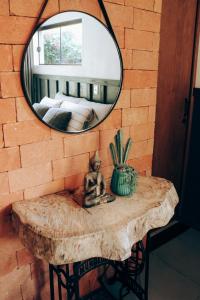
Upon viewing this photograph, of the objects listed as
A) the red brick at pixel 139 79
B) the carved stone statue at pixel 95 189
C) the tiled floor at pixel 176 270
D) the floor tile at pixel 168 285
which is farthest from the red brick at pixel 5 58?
the floor tile at pixel 168 285

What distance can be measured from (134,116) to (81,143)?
1.45ft

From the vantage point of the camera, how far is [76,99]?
1.49 meters

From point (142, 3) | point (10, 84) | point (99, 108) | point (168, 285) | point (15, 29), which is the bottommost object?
point (168, 285)

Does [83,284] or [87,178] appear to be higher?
[87,178]

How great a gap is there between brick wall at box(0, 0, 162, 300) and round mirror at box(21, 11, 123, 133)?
5cm

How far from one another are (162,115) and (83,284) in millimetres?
1476

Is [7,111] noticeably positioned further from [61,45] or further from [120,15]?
[120,15]

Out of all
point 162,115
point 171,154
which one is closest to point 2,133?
point 162,115

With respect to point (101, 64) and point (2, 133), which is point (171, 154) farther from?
point (2, 133)

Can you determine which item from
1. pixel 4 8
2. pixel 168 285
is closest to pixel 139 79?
pixel 4 8

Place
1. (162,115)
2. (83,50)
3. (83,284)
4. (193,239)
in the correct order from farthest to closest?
(193,239), (162,115), (83,284), (83,50)

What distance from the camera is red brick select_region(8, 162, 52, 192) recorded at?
1.40 meters

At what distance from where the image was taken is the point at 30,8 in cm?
127

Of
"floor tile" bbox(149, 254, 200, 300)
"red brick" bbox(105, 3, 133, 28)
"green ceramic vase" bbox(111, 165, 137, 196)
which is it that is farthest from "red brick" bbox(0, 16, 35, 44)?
"floor tile" bbox(149, 254, 200, 300)
